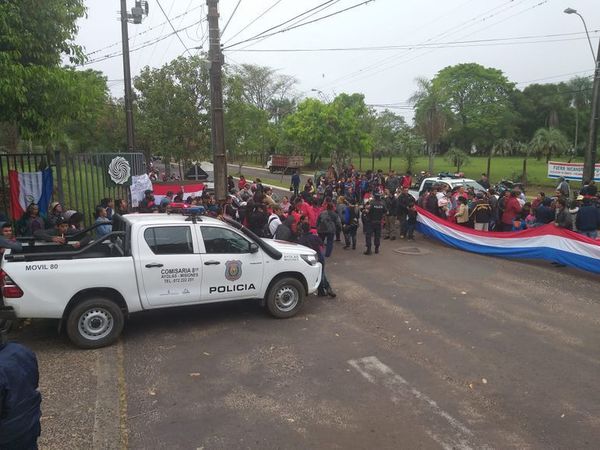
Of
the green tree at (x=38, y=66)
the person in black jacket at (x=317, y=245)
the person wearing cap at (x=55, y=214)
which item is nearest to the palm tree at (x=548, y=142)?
the person in black jacket at (x=317, y=245)

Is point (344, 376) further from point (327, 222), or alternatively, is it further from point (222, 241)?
point (327, 222)

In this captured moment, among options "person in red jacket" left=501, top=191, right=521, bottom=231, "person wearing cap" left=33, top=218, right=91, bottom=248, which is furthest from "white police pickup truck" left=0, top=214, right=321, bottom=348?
"person in red jacket" left=501, top=191, right=521, bottom=231

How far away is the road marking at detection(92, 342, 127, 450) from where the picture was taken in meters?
4.80

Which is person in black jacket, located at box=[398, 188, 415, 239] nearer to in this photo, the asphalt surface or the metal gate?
the asphalt surface

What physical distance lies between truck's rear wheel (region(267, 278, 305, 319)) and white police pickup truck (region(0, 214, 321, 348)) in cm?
2

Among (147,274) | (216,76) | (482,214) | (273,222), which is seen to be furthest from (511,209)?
(147,274)

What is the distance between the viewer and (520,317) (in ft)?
27.2

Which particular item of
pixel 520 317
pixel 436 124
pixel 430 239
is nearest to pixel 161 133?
pixel 430 239

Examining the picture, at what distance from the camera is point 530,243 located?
1213 cm

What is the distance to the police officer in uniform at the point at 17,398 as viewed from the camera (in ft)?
9.80

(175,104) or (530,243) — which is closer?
(530,243)

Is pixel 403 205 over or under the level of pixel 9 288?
over

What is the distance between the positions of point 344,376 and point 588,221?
27.6ft

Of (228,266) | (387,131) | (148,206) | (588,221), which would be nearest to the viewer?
(228,266)
